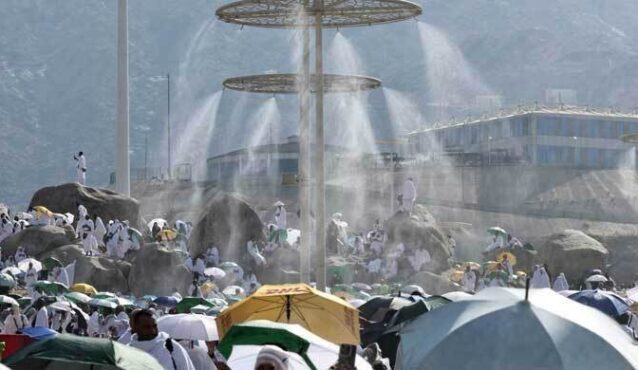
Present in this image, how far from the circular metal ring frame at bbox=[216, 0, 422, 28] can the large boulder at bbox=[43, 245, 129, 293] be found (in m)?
11.9

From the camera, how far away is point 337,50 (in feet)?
186

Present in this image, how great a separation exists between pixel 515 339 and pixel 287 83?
78.9 feet

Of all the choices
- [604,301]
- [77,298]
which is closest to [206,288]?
[77,298]

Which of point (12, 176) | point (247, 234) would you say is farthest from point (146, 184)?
point (12, 176)

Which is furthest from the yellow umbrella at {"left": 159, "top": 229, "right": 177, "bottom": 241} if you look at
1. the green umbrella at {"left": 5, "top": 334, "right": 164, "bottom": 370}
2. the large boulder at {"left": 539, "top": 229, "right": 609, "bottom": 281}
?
the green umbrella at {"left": 5, "top": 334, "right": 164, "bottom": 370}

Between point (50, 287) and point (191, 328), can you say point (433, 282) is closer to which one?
point (50, 287)

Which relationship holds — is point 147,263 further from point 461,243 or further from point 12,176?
point 12,176

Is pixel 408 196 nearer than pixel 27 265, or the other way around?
pixel 27 265

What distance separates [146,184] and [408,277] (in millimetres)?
50432

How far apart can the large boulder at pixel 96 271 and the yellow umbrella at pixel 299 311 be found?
81.4ft

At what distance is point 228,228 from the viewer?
45.9 m

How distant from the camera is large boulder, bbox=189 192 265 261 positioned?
149 feet

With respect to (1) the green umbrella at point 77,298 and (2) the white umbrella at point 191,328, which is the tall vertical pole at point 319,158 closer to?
(1) the green umbrella at point 77,298

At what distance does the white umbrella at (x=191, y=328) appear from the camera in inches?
580
